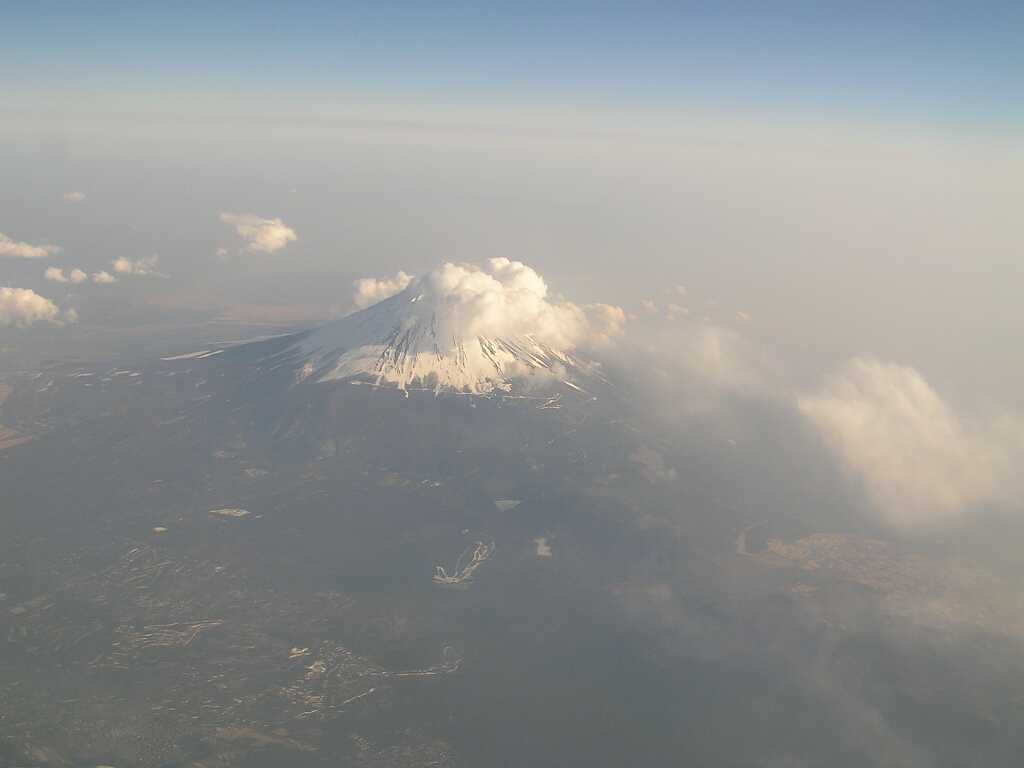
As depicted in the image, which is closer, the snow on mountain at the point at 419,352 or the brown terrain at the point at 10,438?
the brown terrain at the point at 10,438

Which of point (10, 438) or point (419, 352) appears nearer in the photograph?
point (10, 438)

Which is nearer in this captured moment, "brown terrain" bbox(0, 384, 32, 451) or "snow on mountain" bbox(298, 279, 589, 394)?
"brown terrain" bbox(0, 384, 32, 451)

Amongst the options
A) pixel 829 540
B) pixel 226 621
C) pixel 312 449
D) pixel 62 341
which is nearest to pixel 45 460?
pixel 312 449

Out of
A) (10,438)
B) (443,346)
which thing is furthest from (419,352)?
(10,438)

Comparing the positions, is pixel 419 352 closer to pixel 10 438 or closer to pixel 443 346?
pixel 443 346

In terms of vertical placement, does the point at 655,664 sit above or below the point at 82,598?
above

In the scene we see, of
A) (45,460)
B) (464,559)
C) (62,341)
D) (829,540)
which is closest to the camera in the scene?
(464,559)

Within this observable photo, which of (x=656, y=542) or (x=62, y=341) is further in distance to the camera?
(x=62, y=341)

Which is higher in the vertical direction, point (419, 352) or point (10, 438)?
point (419, 352)

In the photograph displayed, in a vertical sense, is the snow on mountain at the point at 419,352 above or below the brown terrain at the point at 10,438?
above

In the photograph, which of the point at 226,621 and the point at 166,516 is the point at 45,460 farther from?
the point at 226,621

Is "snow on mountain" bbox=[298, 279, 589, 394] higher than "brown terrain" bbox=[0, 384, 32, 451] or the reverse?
higher
